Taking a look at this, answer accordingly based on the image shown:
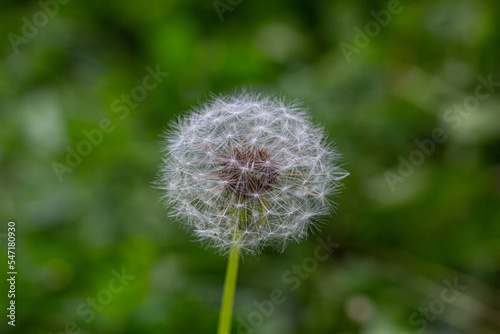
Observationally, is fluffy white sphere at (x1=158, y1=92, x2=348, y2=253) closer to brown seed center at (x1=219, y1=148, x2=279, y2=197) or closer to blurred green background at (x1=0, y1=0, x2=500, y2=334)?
brown seed center at (x1=219, y1=148, x2=279, y2=197)

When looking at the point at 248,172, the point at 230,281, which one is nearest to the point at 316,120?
the point at 248,172

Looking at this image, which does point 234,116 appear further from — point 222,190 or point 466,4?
point 466,4

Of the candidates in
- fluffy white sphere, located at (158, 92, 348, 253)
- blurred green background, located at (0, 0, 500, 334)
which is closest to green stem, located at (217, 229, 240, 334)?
Answer: fluffy white sphere, located at (158, 92, 348, 253)

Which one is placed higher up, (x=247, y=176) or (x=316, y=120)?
(x=316, y=120)

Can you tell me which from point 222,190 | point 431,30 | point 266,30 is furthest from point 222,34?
point 222,190

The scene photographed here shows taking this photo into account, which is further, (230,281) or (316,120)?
(316,120)

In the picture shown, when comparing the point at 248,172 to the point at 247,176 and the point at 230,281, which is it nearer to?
the point at 247,176
